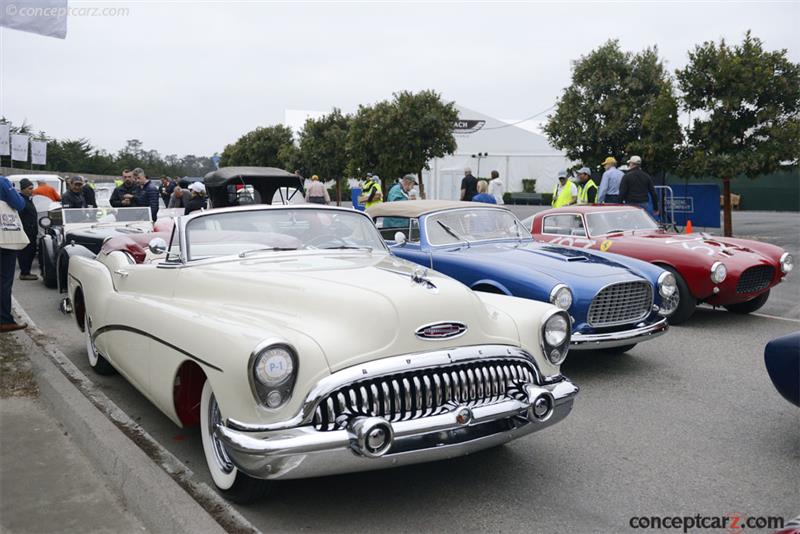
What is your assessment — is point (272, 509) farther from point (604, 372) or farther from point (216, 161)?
point (216, 161)

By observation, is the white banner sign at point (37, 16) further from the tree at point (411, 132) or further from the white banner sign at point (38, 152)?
the white banner sign at point (38, 152)

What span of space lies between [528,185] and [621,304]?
34.7 metres

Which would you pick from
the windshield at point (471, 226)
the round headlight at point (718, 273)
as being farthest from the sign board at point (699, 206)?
the windshield at point (471, 226)

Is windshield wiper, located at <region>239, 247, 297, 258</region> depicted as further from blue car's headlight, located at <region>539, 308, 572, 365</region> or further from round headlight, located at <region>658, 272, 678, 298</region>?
round headlight, located at <region>658, 272, 678, 298</region>

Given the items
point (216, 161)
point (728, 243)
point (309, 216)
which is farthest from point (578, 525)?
point (216, 161)

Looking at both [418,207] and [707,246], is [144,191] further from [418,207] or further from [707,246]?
[707,246]

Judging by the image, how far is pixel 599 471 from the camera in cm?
380

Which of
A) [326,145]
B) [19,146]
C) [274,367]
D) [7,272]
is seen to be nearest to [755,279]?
[274,367]

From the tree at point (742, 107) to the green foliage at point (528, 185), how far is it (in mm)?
24388

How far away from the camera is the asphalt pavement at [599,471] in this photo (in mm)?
3287

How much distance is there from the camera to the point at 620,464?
3.90 metres

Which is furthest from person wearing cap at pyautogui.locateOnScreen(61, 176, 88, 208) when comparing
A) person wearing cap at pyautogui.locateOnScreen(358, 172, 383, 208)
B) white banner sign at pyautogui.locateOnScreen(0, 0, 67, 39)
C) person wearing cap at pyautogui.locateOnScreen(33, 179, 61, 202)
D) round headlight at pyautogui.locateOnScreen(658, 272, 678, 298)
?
round headlight at pyautogui.locateOnScreen(658, 272, 678, 298)

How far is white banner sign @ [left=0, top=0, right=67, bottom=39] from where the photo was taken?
20.6ft

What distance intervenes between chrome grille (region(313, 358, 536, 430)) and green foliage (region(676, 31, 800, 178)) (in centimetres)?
1307
